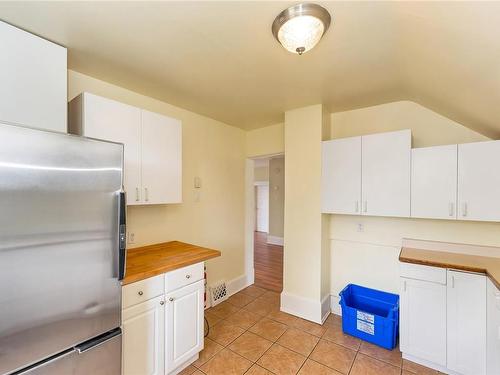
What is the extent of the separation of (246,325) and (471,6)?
2.95 meters

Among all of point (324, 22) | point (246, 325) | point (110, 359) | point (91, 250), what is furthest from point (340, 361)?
point (324, 22)

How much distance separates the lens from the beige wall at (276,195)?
260 inches

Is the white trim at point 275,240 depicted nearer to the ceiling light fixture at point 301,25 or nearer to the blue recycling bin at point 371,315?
the blue recycling bin at point 371,315

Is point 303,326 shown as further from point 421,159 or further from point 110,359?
point 421,159

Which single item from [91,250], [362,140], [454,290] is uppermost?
[362,140]

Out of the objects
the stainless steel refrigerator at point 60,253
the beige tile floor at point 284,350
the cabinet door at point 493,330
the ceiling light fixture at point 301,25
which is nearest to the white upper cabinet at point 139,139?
the stainless steel refrigerator at point 60,253

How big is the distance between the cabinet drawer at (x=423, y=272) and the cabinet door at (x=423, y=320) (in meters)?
0.03

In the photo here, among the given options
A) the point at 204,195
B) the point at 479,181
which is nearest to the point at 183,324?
the point at 204,195

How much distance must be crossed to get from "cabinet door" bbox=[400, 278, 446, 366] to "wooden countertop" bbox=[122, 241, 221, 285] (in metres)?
1.72

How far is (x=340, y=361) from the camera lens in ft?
6.67

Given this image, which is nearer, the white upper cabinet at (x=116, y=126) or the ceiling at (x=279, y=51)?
the ceiling at (x=279, y=51)

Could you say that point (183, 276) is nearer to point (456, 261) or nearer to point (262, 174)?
point (456, 261)

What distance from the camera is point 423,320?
1969mm

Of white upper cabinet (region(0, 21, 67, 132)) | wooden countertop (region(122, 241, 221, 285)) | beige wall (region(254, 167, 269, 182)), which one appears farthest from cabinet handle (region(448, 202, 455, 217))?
beige wall (region(254, 167, 269, 182))
